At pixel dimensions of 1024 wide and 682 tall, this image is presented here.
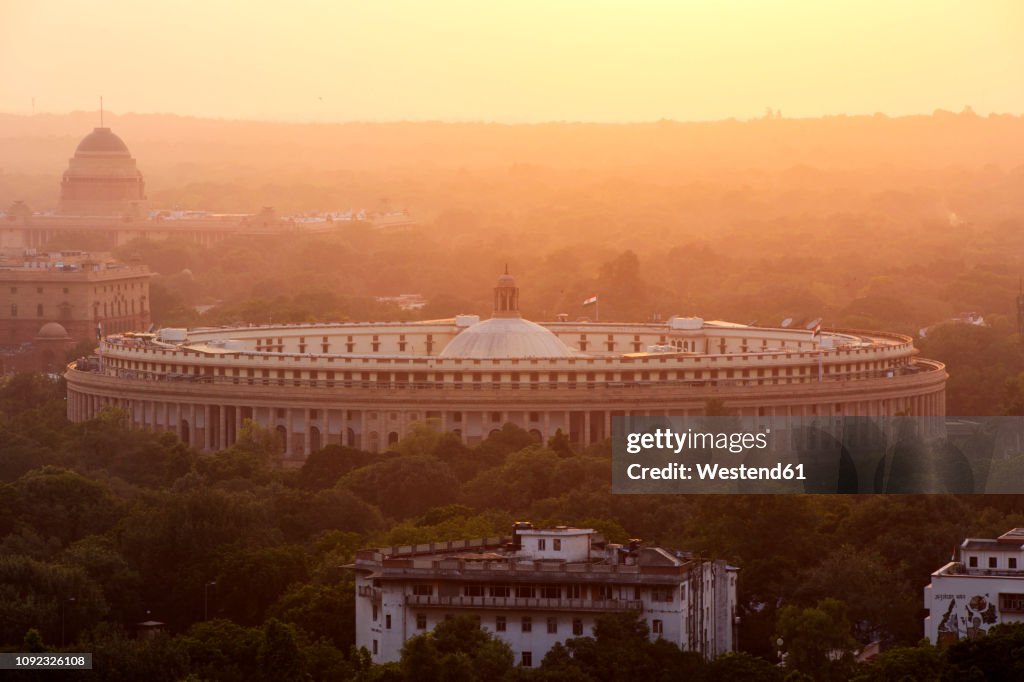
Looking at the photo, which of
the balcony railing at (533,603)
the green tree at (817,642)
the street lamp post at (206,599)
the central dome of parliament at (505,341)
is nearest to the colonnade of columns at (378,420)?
the central dome of parliament at (505,341)

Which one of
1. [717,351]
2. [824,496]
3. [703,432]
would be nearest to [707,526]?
[824,496]

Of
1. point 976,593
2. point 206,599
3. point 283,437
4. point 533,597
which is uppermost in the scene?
point 283,437

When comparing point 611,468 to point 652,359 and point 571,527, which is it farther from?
point 652,359

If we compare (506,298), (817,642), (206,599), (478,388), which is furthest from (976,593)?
(506,298)

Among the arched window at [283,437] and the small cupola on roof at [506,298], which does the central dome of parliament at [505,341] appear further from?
the arched window at [283,437]

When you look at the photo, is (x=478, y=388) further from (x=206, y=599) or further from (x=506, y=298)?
(x=206, y=599)
